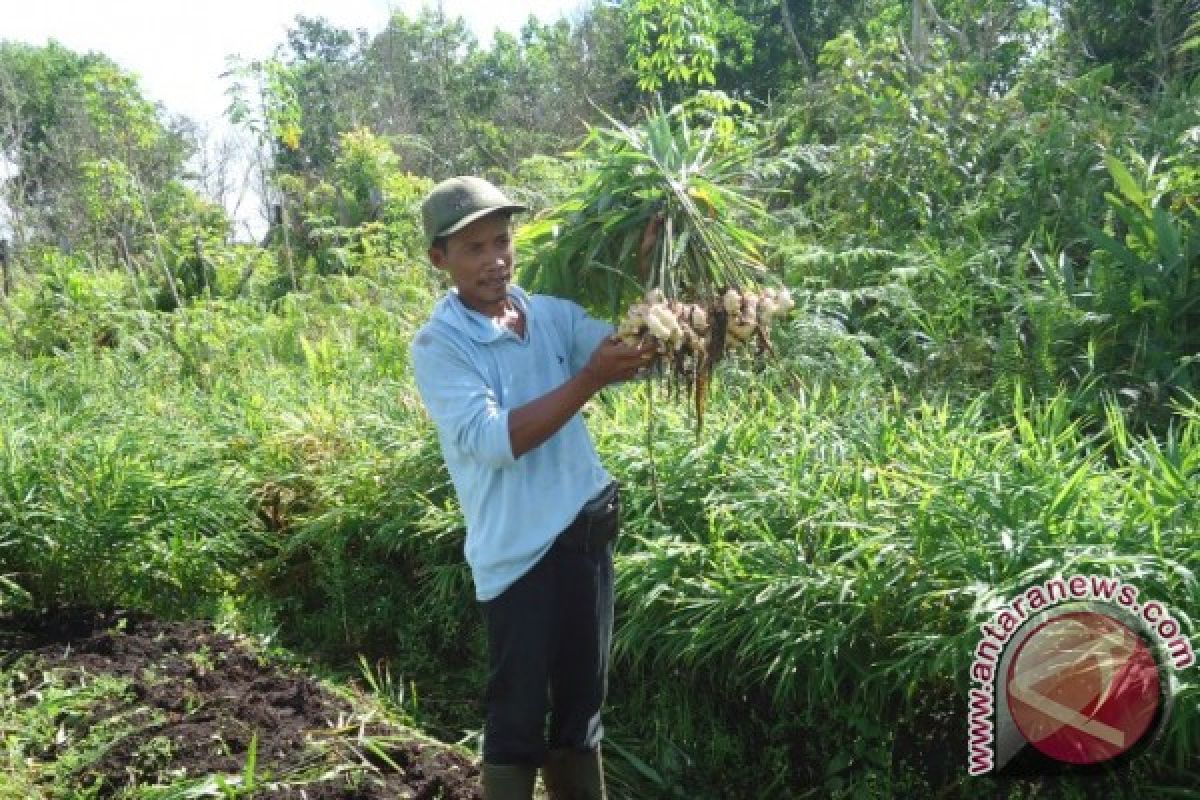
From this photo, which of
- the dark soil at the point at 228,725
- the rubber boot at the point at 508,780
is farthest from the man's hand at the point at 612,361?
the dark soil at the point at 228,725

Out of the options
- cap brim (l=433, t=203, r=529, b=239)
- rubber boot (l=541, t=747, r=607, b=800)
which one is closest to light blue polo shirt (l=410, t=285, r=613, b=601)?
cap brim (l=433, t=203, r=529, b=239)

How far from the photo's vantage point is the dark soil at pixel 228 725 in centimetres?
308

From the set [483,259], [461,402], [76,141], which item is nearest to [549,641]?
[461,402]

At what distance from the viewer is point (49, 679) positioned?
12.3 ft

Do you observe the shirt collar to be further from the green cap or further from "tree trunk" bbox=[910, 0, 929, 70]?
"tree trunk" bbox=[910, 0, 929, 70]

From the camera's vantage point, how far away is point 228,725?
336 cm

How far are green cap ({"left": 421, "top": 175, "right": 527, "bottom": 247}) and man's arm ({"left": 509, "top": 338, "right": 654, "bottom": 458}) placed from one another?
42 centimetres

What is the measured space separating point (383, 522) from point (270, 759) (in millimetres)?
1474

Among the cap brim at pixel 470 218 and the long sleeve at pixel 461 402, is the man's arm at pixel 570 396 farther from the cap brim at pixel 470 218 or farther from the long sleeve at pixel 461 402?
the cap brim at pixel 470 218

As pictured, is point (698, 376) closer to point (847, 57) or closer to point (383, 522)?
point (383, 522)

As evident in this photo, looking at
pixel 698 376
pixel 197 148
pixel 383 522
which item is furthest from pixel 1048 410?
pixel 197 148

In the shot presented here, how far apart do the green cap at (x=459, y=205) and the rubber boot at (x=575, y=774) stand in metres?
1.27

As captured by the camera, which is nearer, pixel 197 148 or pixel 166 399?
pixel 166 399

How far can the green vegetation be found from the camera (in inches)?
114
